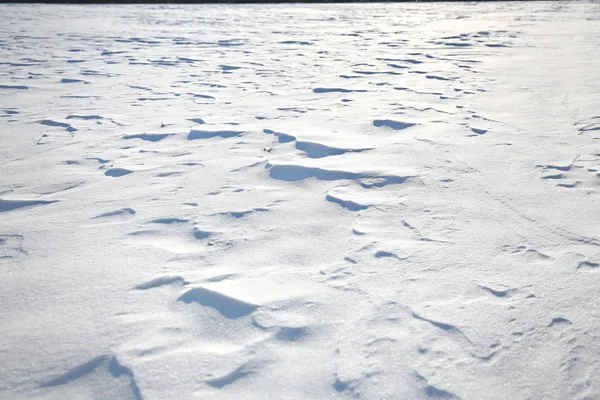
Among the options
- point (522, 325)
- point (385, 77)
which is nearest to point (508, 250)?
point (522, 325)

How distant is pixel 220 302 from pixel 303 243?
1.46 ft

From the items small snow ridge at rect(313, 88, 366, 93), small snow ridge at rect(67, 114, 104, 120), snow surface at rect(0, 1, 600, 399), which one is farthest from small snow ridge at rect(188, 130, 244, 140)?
small snow ridge at rect(313, 88, 366, 93)

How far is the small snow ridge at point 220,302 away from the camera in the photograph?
134 centimetres

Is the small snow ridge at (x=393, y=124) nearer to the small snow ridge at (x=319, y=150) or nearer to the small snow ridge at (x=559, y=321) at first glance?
the small snow ridge at (x=319, y=150)

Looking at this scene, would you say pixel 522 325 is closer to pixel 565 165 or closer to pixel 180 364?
pixel 180 364

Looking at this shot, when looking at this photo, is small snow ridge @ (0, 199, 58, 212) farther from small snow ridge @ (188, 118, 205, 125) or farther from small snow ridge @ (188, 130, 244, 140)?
small snow ridge @ (188, 118, 205, 125)

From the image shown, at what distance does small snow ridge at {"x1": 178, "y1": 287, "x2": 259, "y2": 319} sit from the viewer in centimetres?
134

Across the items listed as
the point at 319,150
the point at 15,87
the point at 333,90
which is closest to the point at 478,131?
the point at 319,150

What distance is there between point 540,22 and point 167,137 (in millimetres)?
9378

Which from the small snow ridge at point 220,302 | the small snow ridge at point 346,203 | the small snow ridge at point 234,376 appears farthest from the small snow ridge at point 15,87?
the small snow ridge at point 234,376

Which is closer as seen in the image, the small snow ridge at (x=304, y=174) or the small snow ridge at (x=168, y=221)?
the small snow ridge at (x=168, y=221)

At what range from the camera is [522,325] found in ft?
4.18

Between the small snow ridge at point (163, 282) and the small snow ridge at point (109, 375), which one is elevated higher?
the small snow ridge at point (163, 282)

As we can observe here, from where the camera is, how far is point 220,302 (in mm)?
1378
